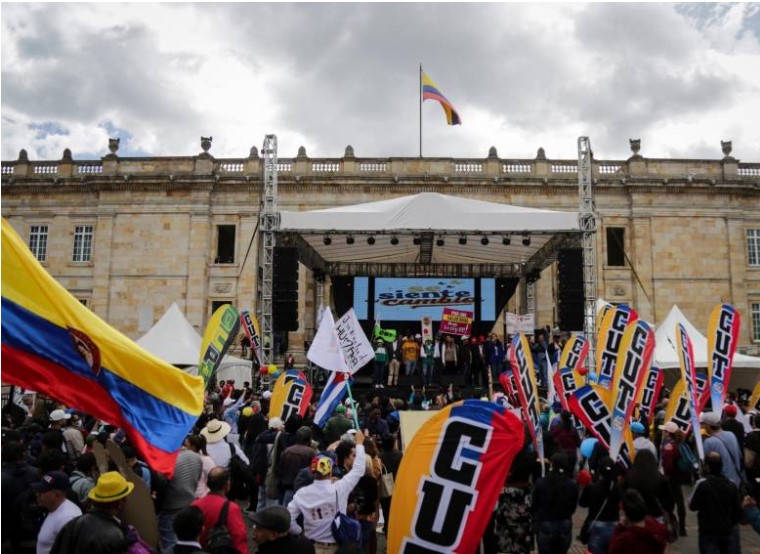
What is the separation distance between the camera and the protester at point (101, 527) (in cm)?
381

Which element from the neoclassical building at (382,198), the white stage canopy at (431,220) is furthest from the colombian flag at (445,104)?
the white stage canopy at (431,220)

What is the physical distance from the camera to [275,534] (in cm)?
397

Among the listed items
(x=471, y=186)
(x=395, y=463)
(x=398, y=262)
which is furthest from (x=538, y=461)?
(x=471, y=186)

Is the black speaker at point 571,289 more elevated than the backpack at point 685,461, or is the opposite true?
the black speaker at point 571,289

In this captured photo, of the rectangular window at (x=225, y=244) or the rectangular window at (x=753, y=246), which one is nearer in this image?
the rectangular window at (x=753, y=246)

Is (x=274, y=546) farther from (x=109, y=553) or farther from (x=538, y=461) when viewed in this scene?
(x=538, y=461)

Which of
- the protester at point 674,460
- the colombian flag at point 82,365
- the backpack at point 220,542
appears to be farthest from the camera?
the protester at point 674,460

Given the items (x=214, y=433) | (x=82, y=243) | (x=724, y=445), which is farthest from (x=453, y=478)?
(x=82, y=243)

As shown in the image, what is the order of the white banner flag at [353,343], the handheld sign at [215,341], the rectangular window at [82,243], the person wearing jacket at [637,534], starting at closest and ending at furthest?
the person wearing jacket at [637,534], the white banner flag at [353,343], the handheld sign at [215,341], the rectangular window at [82,243]

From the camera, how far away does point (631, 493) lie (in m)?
4.74

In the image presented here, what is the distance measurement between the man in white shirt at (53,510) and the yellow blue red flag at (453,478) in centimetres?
235

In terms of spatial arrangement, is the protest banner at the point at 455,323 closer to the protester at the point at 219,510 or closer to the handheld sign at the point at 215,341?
the handheld sign at the point at 215,341

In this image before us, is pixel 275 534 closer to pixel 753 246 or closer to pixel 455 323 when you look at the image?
pixel 455 323

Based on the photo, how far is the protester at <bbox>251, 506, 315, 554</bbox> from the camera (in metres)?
3.95
